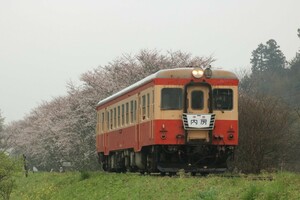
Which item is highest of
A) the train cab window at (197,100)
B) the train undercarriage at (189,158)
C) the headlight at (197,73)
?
the headlight at (197,73)

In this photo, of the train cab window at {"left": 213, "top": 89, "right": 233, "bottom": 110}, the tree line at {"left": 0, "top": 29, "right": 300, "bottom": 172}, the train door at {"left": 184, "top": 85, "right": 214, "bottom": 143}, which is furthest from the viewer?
the tree line at {"left": 0, "top": 29, "right": 300, "bottom": 172}

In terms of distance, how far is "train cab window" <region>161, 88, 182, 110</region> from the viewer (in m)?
18.2

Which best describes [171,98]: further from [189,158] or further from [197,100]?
[189,158]

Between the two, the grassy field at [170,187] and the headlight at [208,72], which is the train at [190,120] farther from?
the grassy field at [170,187]

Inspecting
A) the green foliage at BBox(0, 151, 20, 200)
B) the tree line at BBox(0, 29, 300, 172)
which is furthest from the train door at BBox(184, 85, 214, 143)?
the green foliage at BBox(0, 151, 20, 200)

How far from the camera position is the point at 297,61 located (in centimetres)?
7506

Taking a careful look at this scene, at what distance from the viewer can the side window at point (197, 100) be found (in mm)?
18203

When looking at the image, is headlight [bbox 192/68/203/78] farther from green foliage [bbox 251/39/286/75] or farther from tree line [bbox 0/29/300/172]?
green foliage [bbox 251/39/286/75]

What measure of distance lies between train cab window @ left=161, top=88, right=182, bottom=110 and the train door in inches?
8.9

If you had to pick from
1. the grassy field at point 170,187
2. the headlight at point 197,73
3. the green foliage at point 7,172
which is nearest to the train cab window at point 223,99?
the headlight at point 197,73

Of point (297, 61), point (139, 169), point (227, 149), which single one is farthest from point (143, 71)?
point (297, 61)

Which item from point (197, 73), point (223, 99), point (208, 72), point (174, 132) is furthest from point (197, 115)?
point (208, 72)

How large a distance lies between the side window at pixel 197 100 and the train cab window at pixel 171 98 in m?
0.37

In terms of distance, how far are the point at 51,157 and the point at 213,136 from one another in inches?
1707
